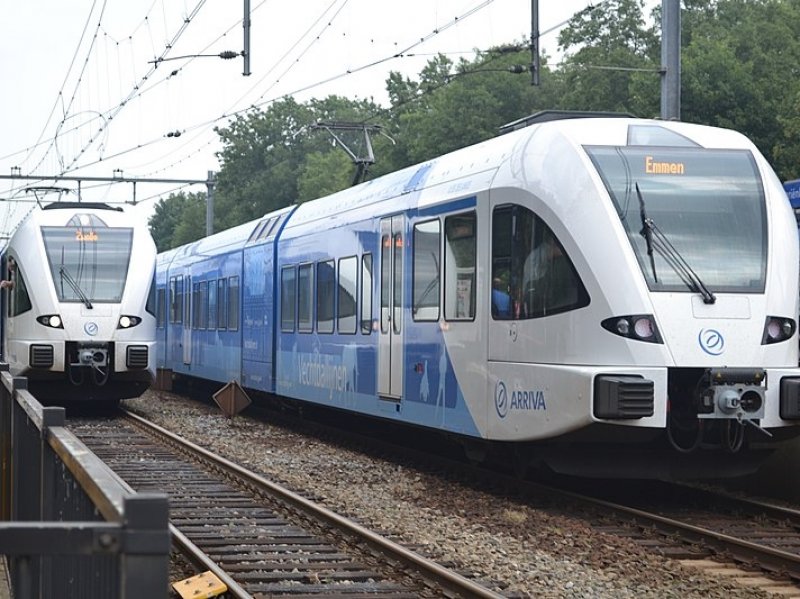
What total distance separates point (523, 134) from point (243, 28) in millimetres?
10446

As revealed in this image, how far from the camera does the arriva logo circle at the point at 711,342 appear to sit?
1081cm

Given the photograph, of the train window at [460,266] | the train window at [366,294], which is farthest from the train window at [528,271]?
the train window at [366,294]

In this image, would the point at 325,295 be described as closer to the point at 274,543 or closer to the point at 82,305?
the point at 82,305

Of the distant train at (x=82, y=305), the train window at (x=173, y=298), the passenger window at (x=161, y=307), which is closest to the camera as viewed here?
the distant train at (x=82, y=305)

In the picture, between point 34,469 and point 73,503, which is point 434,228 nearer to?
point 34,469

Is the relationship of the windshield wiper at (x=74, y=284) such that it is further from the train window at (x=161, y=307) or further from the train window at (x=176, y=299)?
the train window at (x=161, y=307)

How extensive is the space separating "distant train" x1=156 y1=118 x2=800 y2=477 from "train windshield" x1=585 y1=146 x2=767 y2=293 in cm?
1

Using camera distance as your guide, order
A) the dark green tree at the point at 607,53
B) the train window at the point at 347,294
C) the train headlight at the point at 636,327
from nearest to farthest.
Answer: the train headlight at the point at 636,327
the train window at the point at 347,294
the dark green tree at the point at 607,53

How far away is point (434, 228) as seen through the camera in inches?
540

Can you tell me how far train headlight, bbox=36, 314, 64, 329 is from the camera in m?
21.0

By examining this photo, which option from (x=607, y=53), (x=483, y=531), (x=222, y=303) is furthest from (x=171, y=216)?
(x=483, y=531)

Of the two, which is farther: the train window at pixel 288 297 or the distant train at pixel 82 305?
the distant train at pixel 82 305

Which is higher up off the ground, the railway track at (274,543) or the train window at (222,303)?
the train window at (222,303)

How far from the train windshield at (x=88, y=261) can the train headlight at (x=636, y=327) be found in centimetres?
1204
